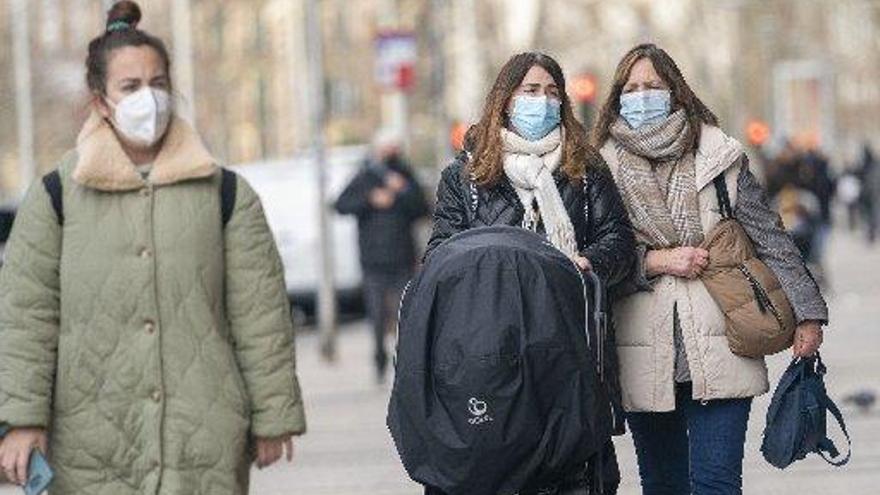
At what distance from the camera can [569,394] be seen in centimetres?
746

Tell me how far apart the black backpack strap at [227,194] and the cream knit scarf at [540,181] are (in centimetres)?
95

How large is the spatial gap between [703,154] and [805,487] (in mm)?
4539

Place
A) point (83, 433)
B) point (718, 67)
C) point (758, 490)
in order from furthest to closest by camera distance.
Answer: point (718, 67)
point (758, 490)
point (83, 433)

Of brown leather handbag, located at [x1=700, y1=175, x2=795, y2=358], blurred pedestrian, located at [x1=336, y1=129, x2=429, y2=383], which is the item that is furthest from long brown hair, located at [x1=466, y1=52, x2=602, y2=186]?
blurred pedestrian, located at [x1=336, y1=129, x2=429, y2=383]

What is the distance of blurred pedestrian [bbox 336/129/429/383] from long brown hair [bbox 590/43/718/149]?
35.7 feet

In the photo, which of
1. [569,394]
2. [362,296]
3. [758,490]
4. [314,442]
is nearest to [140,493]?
[569,394]

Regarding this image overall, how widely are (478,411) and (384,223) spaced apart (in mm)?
12917

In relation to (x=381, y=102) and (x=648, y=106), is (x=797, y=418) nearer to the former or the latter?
(x=648, y=106)

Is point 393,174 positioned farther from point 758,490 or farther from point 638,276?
point 638,276

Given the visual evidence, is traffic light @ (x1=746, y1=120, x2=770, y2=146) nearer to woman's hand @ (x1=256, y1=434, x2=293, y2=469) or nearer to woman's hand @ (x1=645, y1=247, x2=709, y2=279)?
woman's hand @ (x1=645, y1=247, x2=709, y2=279)

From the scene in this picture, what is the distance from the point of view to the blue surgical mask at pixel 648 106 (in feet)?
28.0

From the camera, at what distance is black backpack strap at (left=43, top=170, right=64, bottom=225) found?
7.29 m

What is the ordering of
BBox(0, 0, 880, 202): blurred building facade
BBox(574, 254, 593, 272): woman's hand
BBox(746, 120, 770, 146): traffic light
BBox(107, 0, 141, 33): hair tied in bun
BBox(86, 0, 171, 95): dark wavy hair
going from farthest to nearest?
BBox(0, 0, 880, 202): blurred building facade < BBox(746, 120, 770, 146): traffic light < BBox(574, 254, 593, 272): woman's hand < BBox(107, 0, 141, 33): hair tied in bun < BBox(86, 0, 171, 95): dark wavy hair

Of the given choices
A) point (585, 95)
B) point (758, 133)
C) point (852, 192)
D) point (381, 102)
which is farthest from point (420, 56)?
point (585, 95)
